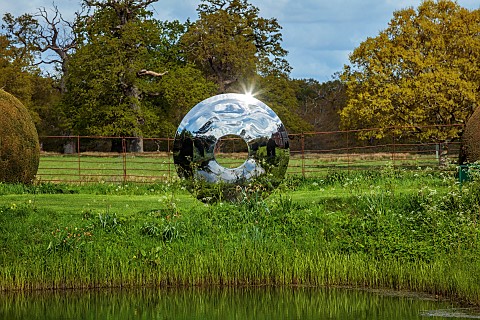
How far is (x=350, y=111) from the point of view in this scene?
40.9 meters

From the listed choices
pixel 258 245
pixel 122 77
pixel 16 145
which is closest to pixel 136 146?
pixel 122 77

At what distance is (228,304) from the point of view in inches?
496

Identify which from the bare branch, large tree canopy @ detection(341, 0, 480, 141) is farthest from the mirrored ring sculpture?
the bare branch

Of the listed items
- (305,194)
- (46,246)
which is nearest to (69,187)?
(305,194)

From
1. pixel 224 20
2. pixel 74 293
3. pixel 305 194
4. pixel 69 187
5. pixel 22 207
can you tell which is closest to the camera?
pixel 74 293

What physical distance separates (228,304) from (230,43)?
147 feet

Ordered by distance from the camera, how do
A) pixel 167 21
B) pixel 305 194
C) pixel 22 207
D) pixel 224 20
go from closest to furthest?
pixel 22 207 → pixel 305 194 → pixel 224 20 → pixel 167 21

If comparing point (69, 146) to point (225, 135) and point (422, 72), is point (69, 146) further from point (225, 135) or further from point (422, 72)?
point (225, 135)

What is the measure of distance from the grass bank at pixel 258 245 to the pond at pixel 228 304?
1.33 ft

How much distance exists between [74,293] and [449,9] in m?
31.1

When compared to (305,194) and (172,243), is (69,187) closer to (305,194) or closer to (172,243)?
(305,194)

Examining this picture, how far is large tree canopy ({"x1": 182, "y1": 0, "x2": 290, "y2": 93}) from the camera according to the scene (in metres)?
56.6

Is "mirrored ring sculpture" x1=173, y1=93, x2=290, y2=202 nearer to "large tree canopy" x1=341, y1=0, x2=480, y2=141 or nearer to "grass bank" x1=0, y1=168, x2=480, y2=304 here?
"grass bank" x1=0, y1=168, x2=480, y2=304

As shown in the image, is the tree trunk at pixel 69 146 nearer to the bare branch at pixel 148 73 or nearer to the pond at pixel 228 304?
the bare branch at pixel 148 73
